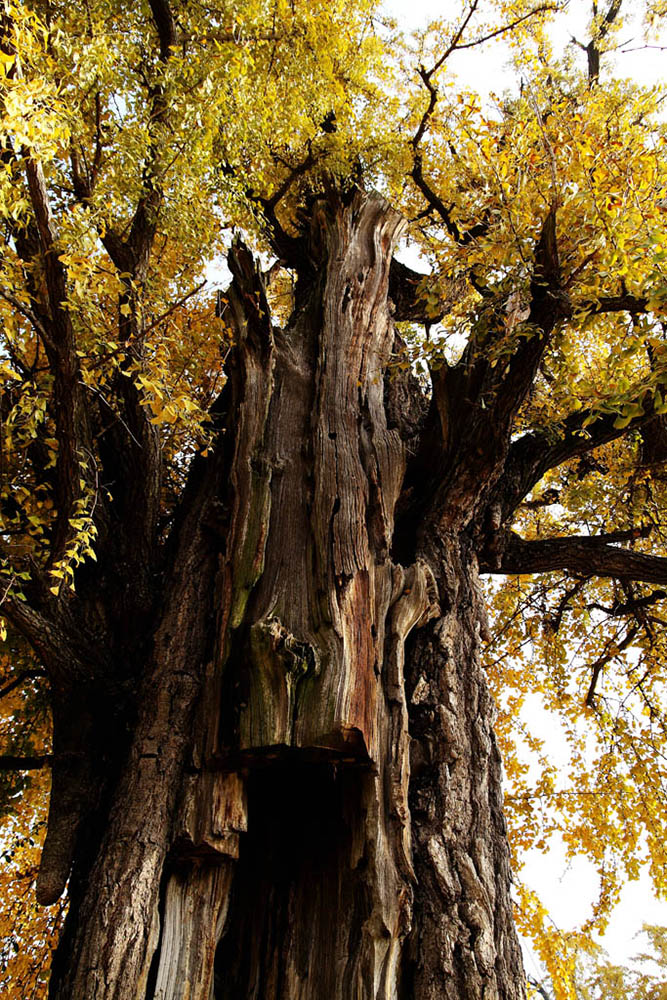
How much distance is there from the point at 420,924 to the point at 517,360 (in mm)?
2712

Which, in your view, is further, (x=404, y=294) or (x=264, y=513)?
(x=404, y=294)

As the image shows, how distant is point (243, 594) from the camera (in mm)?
2920

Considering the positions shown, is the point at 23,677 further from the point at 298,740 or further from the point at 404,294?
the point at 404,294

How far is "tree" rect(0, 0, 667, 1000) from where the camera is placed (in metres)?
2.49

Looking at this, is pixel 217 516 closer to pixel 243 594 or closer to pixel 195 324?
pixel 243 594

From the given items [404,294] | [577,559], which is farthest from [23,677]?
[404,294]

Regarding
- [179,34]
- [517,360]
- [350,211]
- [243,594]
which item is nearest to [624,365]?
[517,360]

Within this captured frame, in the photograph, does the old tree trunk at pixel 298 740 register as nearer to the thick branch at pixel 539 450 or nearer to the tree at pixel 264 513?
the tree at pixel 264 513

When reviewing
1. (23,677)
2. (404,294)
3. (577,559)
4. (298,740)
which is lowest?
(298,740)

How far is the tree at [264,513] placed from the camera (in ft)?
8.16

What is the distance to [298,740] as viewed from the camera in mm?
2416

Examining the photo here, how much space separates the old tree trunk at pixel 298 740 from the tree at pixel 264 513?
15mm

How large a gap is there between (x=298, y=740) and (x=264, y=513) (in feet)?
3.87

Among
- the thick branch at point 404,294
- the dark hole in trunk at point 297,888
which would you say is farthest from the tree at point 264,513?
the thick branch at point 404,294
